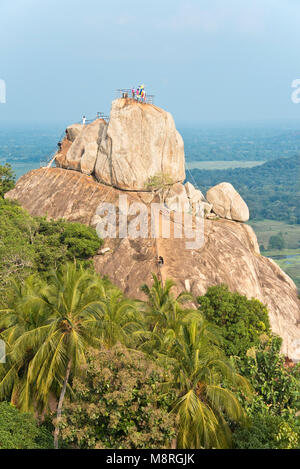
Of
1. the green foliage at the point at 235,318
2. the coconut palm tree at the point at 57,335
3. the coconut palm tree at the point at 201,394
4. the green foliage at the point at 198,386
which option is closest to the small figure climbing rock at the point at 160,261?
the green foliage at the point at 235,318

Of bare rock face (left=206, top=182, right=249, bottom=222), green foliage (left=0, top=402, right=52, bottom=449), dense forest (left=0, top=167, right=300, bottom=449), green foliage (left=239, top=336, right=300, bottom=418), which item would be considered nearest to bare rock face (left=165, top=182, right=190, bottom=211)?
bare rock face (left=206, top=182, right=249, bottom=222)

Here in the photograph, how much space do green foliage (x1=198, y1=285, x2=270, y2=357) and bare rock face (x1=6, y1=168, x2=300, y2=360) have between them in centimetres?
296

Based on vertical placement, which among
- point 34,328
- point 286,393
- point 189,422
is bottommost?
point 286,393

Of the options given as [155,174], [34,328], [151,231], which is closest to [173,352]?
[34,328]

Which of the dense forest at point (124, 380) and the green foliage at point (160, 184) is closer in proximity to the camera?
the dense forest at point (124, 380)

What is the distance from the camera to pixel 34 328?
16.4 metres

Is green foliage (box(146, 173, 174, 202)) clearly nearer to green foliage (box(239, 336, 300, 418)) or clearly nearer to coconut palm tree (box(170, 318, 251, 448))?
green foliage (box(239, 336, 300, 418))

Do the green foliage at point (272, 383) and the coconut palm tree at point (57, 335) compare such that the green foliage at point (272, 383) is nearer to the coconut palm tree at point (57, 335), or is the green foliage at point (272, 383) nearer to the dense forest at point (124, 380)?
the dense forest at point (124, 380)

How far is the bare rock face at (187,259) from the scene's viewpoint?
99.2 ft

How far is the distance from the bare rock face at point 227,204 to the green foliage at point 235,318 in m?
16.0

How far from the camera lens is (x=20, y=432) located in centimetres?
1498

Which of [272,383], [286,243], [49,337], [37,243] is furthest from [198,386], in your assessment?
[286,243]
